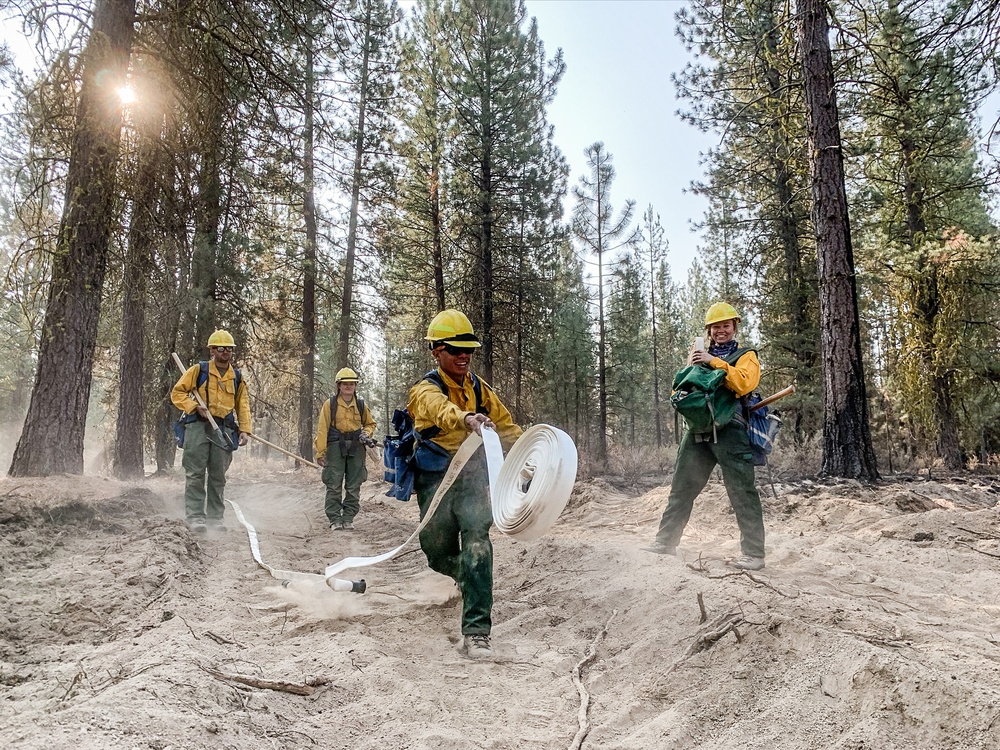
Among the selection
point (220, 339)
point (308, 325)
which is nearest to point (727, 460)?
point (220, 339)

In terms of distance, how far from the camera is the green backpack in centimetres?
509

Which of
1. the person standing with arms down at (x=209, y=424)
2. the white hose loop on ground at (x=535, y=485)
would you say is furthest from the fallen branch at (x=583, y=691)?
the person standing with arms down at (x=209, y=424)

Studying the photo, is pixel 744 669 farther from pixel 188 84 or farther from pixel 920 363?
pixel 920 363

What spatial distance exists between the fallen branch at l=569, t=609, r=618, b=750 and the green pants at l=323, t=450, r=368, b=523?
5.73 metres

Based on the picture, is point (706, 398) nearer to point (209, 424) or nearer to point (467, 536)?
point (467, 536)

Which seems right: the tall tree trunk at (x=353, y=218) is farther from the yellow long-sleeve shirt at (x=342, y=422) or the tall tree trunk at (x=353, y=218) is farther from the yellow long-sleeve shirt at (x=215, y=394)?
the yellow long-sleeve shirt at (x=215, y=394)

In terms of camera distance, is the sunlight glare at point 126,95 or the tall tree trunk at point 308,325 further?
the tall tree trunk at point 308,325

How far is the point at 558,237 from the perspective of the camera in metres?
22.2

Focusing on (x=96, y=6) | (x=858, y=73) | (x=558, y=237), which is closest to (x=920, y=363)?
(x=858, y=73)

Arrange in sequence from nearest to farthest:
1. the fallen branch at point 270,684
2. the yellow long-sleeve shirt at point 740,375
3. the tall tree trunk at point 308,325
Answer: the fallen branch at point 270,684 → the yellow long-sleeve shirt at point 740,375 → the tall tree trunk at point 308,325

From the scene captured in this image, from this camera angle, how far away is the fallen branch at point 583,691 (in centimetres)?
267

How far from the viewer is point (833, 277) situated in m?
8.58

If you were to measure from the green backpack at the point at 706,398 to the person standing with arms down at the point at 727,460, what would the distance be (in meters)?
0.05

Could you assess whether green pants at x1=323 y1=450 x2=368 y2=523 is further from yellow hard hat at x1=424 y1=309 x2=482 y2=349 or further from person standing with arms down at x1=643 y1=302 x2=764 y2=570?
yellow hard hat at x1=424 y1=309 x2=482 y2=349
